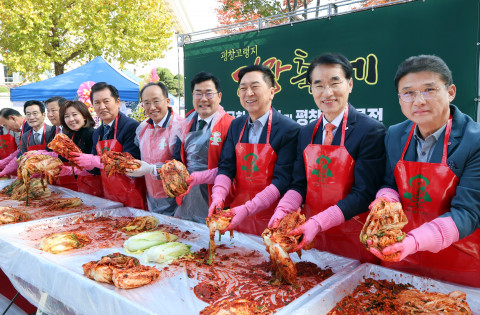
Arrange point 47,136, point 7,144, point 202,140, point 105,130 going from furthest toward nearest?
point 7,144
point 47,136
point 105,130
point 202,140

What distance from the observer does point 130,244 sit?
218 centimetres

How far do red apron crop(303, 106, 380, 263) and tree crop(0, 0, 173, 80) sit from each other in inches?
480

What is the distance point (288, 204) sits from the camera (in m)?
2.10

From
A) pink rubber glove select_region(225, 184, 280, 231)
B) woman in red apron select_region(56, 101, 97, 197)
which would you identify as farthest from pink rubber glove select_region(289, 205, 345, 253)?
woman in red apron select_region(56, 101, 97, 197)

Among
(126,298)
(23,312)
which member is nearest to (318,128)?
(126,298)

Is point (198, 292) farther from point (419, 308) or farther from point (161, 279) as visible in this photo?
point (419, 308)

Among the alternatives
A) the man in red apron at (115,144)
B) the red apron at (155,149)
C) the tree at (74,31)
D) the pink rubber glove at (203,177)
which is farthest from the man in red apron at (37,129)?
the tree at (74,31)

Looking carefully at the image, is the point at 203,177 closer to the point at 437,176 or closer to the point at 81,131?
the point at 437,176

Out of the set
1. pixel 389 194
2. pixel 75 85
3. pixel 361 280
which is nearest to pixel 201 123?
pixel 389 194

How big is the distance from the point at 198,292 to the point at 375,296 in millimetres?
831

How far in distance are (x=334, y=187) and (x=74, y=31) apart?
13.0m

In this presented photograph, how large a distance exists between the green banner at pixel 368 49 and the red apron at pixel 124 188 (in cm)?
257

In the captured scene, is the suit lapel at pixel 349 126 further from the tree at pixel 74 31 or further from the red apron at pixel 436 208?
the tree at pixel 74 31

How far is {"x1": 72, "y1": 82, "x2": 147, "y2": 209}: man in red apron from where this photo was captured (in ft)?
11.3
